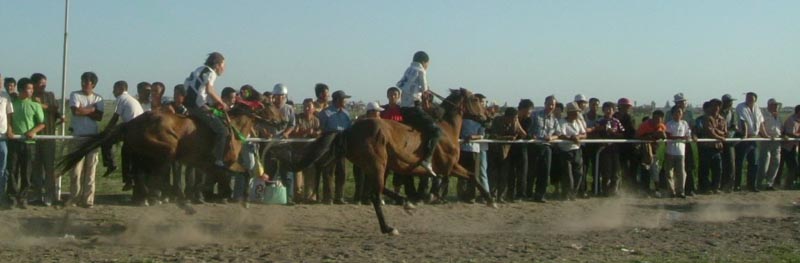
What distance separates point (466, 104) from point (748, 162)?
7.37 meters

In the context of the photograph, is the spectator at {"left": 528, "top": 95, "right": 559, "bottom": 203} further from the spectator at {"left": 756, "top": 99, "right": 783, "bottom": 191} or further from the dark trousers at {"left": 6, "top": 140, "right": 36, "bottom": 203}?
the dark trousers at {"left": 6, "top": 140, "right": 36, "bottom": 203}

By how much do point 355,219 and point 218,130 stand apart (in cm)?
218

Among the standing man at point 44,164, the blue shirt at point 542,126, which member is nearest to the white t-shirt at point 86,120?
the standing man at point 44,164

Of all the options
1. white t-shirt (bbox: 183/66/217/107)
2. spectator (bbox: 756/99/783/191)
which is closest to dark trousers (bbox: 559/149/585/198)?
spectator (bbox: 756/99/783/191)

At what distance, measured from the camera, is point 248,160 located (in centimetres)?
1415

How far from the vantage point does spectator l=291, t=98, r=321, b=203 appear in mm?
14969

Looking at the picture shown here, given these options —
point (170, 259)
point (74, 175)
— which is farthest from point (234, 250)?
point (74, 175)

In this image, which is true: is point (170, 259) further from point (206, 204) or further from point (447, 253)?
point (206, 204)

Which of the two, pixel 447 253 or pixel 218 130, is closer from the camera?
pixel 447 253

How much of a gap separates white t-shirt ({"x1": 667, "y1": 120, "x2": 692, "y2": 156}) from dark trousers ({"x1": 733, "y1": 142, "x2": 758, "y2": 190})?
1.70 meters

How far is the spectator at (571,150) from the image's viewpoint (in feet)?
53.5

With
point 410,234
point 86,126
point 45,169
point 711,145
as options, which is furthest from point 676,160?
point 45,169

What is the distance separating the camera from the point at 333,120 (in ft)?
49.4

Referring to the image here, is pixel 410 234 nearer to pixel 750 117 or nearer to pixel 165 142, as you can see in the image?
pixel 165 142
